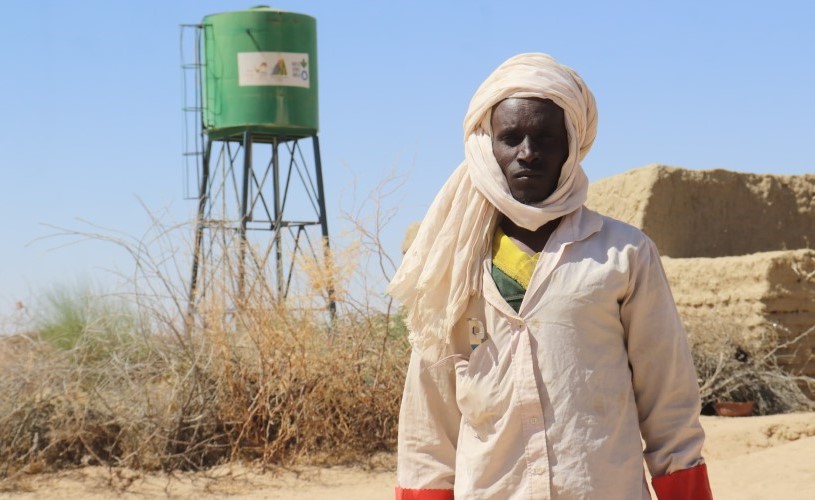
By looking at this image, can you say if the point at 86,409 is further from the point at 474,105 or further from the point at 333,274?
Answer: the point at 474,105

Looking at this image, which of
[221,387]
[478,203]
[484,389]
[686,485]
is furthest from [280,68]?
[686,485]

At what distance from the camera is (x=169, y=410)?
286 inches

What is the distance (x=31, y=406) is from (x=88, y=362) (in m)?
0.70

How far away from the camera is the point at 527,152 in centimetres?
236

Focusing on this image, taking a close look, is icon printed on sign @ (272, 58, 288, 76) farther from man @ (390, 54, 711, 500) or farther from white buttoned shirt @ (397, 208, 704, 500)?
white buttoned shirt @ (397, 208, 704, 500)

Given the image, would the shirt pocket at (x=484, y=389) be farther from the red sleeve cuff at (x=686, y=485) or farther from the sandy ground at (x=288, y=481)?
the sandy ground at (x=288, y=481)

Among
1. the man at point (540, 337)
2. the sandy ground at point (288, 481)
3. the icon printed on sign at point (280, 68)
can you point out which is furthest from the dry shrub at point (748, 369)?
the man at point (540, 337)

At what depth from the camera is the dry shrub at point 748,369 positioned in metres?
8.92

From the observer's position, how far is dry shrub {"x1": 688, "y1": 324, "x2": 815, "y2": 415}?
892cm

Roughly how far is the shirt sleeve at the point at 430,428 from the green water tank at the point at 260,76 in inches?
441

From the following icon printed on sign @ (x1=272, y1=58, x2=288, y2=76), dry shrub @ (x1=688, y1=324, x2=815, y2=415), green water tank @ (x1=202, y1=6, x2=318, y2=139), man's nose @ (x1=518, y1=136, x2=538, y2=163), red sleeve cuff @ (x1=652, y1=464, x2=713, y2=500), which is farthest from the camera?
icon printed on sign @ (x1=272, y1=58, x2=288, y2=76)

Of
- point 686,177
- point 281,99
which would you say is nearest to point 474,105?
point 686,177

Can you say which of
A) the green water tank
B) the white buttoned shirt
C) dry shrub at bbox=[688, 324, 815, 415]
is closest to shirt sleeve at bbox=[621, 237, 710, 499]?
the white buttoned shirt

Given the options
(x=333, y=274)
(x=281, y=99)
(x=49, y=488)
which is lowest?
(x=49, y=488)
